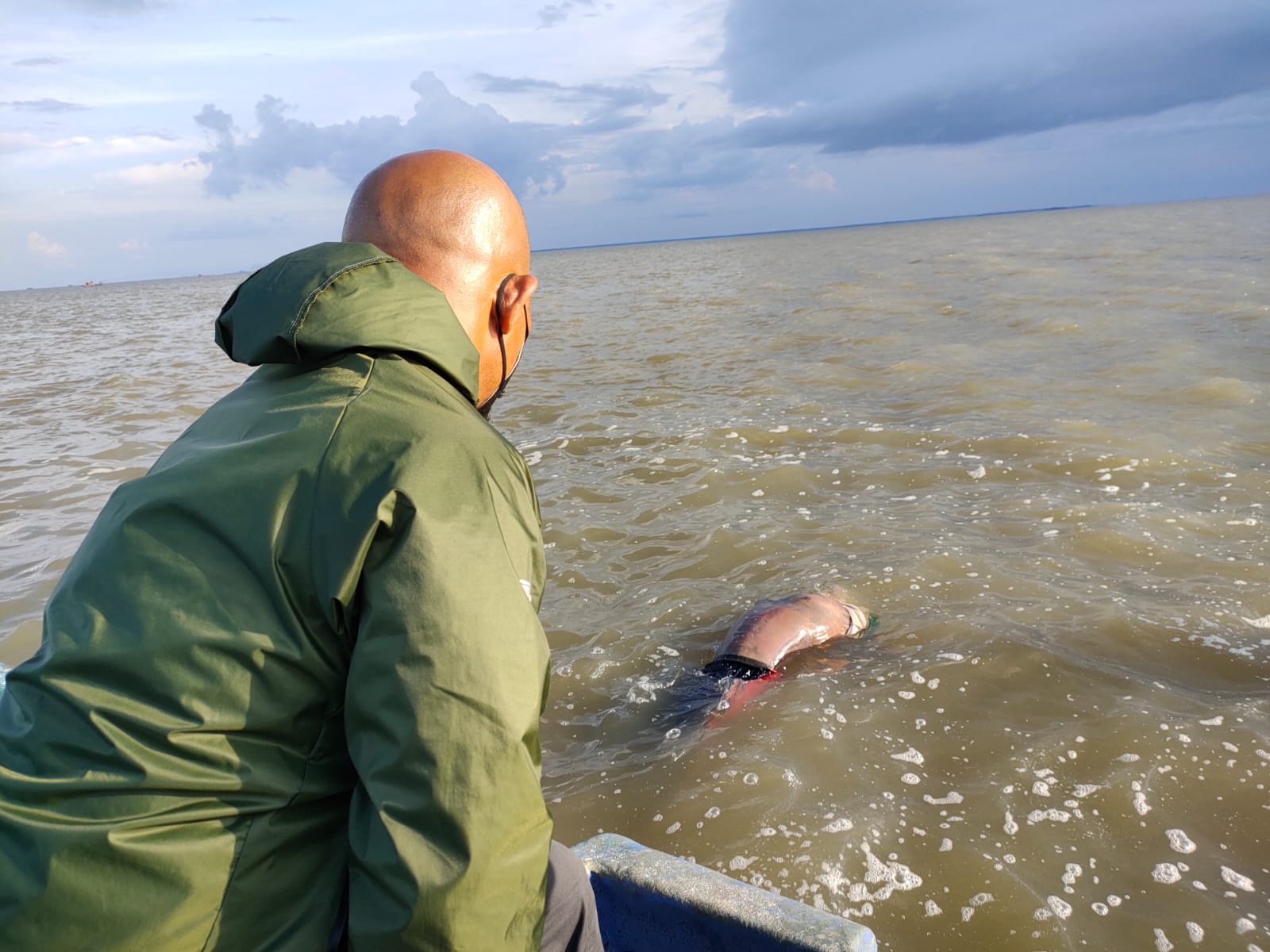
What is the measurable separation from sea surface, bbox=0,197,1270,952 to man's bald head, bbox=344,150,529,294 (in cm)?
227

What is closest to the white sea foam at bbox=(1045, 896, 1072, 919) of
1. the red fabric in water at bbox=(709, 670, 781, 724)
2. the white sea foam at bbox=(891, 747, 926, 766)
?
the white sea foam at bbox=(891, 747, 926, 766)

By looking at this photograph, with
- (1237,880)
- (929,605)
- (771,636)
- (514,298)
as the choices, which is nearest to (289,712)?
(514,298)

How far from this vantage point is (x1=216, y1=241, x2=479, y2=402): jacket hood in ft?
4.67

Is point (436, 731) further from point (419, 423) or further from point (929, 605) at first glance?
point (929, 605)

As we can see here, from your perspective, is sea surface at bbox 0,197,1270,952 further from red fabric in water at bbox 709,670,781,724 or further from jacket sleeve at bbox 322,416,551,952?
jacket sleeve at bbox 322,416,551,952

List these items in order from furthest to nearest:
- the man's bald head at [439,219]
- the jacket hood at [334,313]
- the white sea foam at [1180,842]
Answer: the white sea foam at [1180,842], the man's bald head at [439,219], the jacket hood at [334,313]

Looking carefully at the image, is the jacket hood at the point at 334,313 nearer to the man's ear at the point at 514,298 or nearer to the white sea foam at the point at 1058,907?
the man's ear at the point at 514,298

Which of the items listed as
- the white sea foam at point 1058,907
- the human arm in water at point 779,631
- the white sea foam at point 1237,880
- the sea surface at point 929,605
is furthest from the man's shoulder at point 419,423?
the human arm in water at point 779,631

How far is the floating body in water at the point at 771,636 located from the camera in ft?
13.8

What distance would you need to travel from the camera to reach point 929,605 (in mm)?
4914

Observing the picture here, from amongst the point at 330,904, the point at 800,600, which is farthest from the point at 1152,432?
the point at 330,904

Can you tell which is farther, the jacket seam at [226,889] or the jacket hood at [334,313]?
the jacket hood at [334,313]

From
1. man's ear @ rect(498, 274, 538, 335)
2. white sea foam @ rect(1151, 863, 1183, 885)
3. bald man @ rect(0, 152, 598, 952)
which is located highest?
man's ear @ rect(498, 274, 538, 335)

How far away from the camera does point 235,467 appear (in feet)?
4.22
